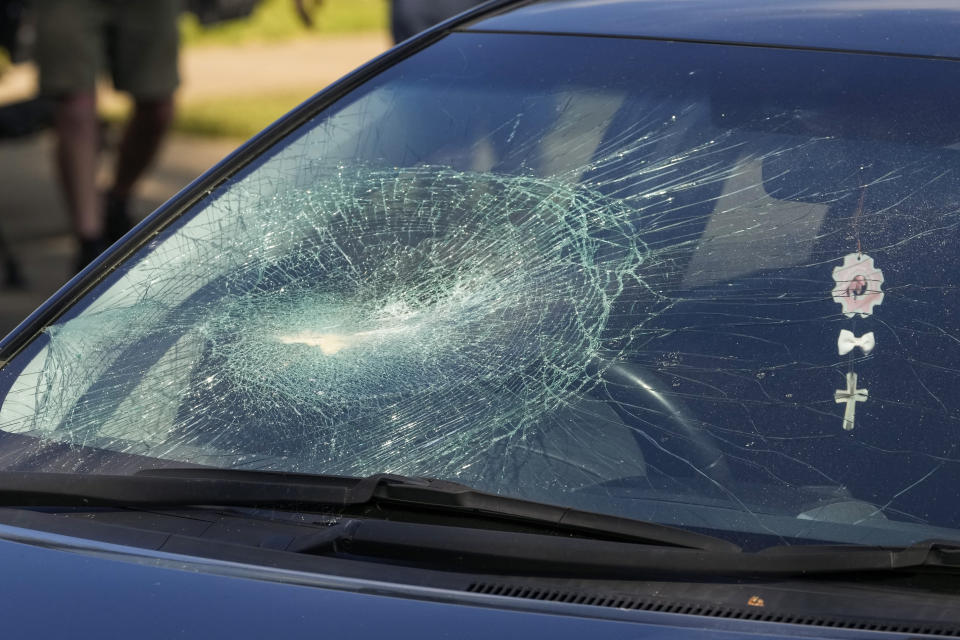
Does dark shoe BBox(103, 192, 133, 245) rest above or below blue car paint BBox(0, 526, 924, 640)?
above

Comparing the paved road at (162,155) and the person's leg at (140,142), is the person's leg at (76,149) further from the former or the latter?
the paved road at (162,155)

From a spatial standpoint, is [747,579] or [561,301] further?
[561,301]

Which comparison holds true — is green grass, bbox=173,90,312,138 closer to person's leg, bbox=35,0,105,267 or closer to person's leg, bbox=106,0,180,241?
person's leg, bbox=106,0,180,241

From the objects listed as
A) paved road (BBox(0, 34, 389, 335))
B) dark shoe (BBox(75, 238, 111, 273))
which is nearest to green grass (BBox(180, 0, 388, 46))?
paved road (BBox(0, 34, 389, 335))

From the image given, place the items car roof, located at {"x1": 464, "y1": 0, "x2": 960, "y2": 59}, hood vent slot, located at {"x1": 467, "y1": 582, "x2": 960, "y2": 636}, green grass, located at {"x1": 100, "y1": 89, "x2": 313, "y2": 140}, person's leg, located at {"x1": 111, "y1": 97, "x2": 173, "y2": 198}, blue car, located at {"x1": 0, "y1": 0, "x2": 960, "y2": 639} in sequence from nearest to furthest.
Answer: hood vent slot, located at {"x1": 467, "y1": 582, "x2": 960, "y2": 636}, blue car, located at {"x1": 0, "y1": 0, "x2": 960, "y2": 639}, car roof, located at {"x1": 464, "y1": 0, "x2": 960, "y2": 59}, person's leg, located at {"x1": 111, "y1": 97, "x2": 173, "y2": 198}, green grass, located at {"x1": 100, "y1": 89, "x2": 313, "y2": 140}

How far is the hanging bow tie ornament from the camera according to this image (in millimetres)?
1823

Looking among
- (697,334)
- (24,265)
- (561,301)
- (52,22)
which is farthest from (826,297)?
(24,265)

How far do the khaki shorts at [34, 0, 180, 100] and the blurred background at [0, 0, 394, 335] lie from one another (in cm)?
16

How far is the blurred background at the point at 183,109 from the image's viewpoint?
5797 mm

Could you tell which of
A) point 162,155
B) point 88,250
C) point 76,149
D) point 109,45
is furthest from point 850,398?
point 162,155

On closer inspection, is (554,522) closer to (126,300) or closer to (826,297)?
(826,297)

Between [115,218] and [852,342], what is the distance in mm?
4443

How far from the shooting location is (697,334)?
189cm

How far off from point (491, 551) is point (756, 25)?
1.09 m
